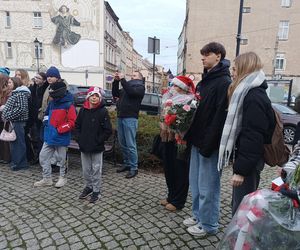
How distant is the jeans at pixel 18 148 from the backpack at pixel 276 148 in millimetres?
4588

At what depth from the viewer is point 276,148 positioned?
8.67 ft

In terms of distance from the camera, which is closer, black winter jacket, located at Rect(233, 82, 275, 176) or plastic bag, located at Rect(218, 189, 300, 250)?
plastic bag, located at Rect(218, 189, 300, 250)

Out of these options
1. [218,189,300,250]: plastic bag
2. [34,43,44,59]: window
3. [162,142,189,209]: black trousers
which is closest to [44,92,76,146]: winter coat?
[162,142,189,209]: black trousers

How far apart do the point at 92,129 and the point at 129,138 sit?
1.14 meters

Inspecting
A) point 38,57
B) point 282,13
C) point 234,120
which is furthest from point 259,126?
point 282,13

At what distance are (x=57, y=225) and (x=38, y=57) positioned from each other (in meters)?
35.6

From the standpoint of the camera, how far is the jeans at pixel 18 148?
5.63m

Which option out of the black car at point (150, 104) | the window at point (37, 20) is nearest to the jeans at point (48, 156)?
the black car at point (150, 104)

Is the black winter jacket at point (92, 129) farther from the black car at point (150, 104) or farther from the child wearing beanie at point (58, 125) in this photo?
the black car at point (150, 104)

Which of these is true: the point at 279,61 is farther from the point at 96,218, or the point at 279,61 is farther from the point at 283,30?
the point at 96,218

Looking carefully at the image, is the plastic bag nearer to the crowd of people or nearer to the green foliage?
the crowd of people

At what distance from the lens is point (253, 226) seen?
1.83m

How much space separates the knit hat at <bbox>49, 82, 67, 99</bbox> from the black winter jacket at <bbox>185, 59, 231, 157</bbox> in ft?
8.06

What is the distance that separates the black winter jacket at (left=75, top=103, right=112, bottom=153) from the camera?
13.5 feet
